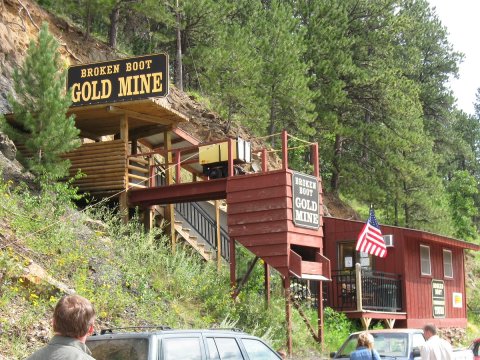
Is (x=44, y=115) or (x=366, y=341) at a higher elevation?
(x=44, y=115)

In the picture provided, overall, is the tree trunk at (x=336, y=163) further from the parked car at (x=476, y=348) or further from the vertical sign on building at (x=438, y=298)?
the parked car at (x=476, y=348)

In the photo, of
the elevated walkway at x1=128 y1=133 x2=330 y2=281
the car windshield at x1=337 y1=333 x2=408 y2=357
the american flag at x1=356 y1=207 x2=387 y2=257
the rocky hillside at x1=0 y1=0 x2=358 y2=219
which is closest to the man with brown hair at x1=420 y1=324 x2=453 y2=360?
the car windshield at x1=337 y1=333 x2=408 y2=357

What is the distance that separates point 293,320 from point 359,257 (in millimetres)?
5480

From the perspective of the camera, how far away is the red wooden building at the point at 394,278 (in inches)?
877

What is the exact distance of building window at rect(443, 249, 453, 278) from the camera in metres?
26.8

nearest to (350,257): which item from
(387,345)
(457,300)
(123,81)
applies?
(457,300)

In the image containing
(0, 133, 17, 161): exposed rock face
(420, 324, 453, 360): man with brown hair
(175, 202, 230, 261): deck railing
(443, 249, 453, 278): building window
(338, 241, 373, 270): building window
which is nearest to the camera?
(420, 324, 453, 360): man with brown hair

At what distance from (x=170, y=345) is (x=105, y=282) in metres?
7.55

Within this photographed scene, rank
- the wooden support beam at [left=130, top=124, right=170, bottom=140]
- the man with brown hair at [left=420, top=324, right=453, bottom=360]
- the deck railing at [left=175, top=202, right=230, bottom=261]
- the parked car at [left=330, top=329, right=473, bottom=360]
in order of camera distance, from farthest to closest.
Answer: the deck railing at [left=175, top=202, right=230, bottom=261] < the wooden support beam at [left=130, top=124, right=170, bottom=140] < the parked car at [left=330, top=329, right=473, bottom=360] < the man with brown hair at [left=420, top=324, right=453, bottom=360]

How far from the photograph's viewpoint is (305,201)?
18.8 metres

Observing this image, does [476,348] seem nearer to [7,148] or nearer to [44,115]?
[44,115]

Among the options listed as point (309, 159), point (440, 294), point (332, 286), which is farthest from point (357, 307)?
point (309, 159)

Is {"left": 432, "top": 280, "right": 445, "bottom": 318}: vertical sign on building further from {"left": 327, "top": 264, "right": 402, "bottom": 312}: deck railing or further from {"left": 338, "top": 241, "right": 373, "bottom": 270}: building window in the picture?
{"left": 338, "top": 241, "right": 373, "bottom": 270}: building window

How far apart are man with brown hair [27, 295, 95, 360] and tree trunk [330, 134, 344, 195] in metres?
35.6
